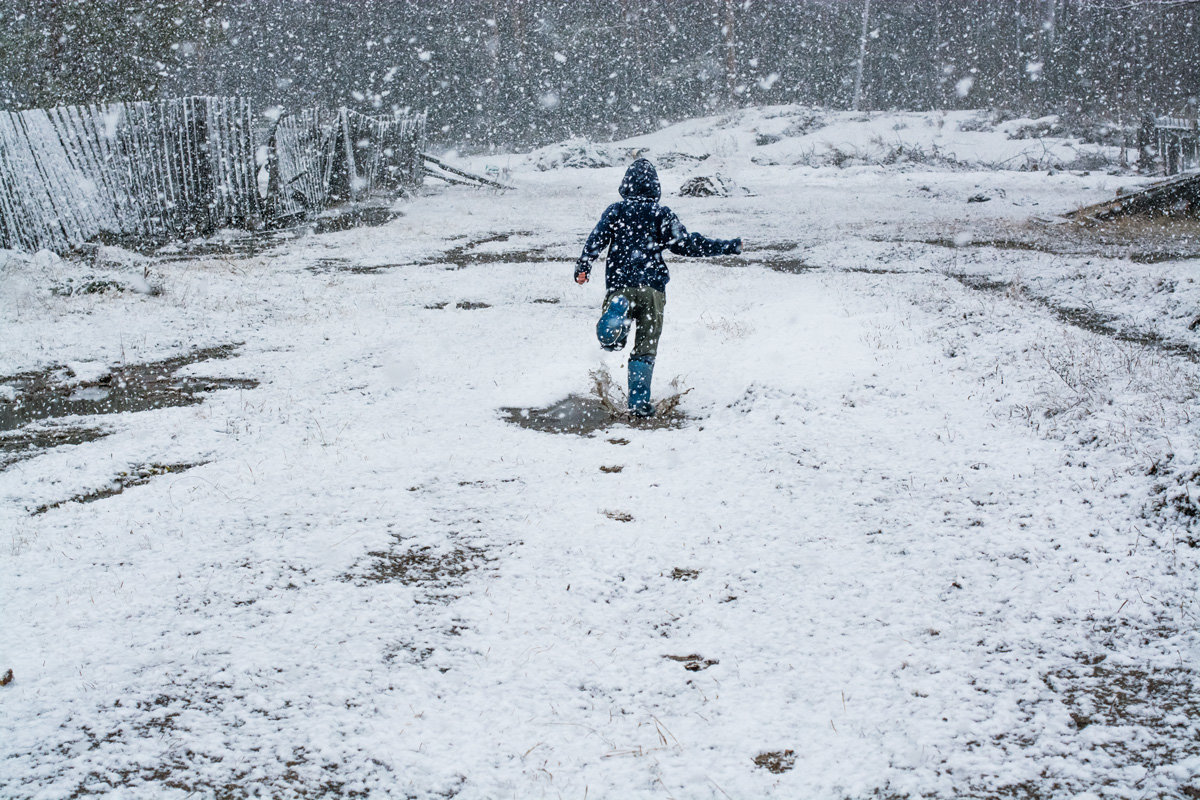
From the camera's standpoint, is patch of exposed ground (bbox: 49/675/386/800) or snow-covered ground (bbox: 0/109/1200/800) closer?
patch of exposed ground (bbox: 49/675/386/800)

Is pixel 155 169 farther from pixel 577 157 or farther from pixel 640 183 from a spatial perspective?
pixel 577 157

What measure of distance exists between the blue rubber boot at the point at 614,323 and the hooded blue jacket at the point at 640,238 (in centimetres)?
17

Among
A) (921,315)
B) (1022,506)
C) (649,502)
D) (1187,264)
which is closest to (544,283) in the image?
(921,315)

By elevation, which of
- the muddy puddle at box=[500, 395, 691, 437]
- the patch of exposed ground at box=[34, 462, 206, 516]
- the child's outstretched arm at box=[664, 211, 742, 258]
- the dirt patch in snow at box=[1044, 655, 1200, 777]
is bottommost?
the dirt patch in snow at box=[1044, 655, 1200, 777]

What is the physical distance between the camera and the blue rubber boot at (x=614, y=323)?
191 inches

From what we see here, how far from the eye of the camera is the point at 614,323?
15.9 ft

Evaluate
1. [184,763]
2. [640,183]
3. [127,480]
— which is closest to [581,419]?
[640,183]

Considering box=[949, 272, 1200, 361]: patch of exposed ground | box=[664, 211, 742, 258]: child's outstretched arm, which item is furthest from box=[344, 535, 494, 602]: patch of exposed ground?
box=[949, 272, 1200, 361]: patch of exposed ground

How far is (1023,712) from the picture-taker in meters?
2.33

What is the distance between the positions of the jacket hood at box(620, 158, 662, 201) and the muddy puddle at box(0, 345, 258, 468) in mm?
3295

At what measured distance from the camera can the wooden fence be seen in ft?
35.9

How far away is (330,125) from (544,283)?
9.96 meters

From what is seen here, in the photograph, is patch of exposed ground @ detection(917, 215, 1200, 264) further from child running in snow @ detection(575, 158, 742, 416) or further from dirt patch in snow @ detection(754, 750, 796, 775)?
dirt patch in snow @ detection(754, 750, 796, 775)

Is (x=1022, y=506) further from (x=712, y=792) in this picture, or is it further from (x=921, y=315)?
(x=921, y=315)
